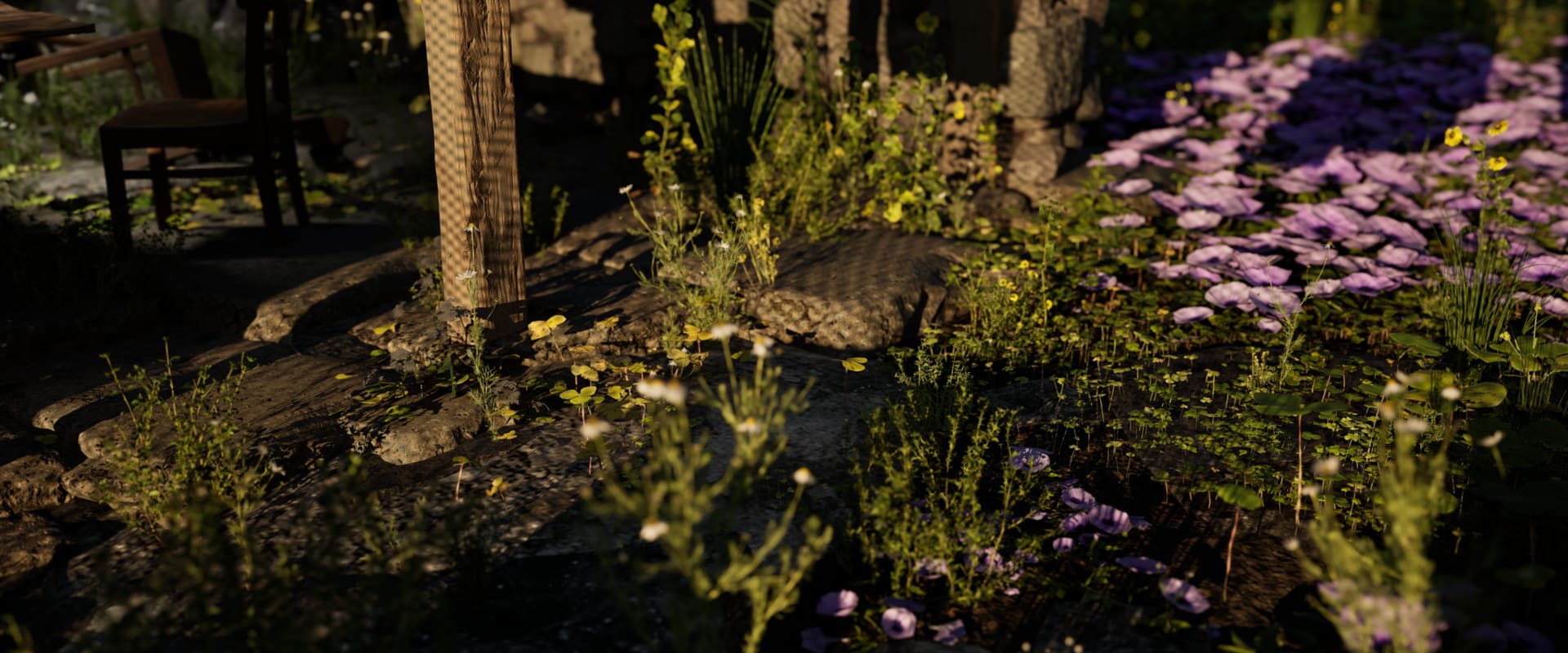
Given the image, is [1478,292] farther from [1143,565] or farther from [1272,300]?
[1143,565]

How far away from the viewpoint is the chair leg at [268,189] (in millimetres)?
4629

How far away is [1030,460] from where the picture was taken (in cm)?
268

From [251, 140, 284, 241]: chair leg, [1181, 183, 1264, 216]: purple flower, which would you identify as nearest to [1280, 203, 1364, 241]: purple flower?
[1181, 183, 1264, 216]: purple flower

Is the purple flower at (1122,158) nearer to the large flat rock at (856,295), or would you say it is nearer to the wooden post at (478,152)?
the large flat rock at (856,295)

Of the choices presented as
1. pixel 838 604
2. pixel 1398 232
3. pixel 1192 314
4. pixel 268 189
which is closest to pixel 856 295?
pixel 1192 314

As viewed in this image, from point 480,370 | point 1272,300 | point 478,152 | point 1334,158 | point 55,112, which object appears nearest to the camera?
point 480,370

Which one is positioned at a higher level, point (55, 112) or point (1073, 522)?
point (55, 112)

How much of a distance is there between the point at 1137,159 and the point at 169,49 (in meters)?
4.76

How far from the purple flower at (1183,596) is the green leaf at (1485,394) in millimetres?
1162

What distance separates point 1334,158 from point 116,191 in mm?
5350

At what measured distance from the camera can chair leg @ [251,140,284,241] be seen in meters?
4.63

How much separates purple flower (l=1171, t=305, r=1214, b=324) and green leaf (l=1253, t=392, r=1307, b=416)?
752 mm

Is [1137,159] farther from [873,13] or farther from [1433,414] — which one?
[1433,414]

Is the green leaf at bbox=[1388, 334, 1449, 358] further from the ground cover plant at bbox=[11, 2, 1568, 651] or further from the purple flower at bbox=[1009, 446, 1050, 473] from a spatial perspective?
the purple flower at bbox=[1009, 446, 1050, 473]
